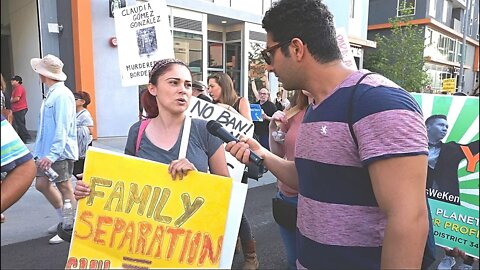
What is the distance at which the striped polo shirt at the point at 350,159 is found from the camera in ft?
3.76

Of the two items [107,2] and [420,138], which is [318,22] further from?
[107,2]

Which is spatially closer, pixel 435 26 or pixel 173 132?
pixel 173 132

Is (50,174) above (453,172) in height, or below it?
below

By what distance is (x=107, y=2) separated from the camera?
9742 millimetres

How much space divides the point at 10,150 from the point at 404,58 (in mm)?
21862

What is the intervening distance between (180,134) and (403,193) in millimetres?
1378

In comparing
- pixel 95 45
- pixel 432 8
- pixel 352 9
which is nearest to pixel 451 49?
pixel 432 8

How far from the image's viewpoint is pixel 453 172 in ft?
7.17

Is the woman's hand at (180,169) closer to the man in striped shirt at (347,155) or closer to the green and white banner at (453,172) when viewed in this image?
the man in striped shirt at (347,155)

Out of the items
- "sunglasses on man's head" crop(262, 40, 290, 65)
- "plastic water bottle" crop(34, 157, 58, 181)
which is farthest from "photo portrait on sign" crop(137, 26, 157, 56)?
"plastic water bottle" crop(34, 157, 58, 181)

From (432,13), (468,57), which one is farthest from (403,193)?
(468,57)

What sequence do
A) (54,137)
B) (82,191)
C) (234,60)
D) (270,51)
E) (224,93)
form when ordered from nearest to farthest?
(270,51)
(82,191)
(54,137)
(224,93)
(234,60)

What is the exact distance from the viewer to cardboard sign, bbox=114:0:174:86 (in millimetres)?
2879

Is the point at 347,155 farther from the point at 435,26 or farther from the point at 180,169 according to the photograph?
the point at 435,26
